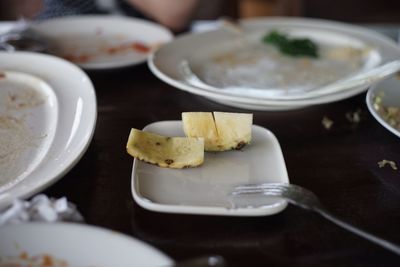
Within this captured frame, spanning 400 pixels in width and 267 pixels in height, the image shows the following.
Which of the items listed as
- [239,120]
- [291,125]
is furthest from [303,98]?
[239,120]

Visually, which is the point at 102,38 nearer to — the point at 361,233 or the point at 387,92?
the point at 387,92

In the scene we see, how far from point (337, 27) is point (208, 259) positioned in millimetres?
1026

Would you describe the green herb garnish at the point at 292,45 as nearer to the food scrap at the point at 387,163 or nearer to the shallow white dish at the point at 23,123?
the food scrap at the point at 387,163

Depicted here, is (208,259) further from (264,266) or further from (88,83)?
(88,83)

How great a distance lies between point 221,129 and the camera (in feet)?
2.47

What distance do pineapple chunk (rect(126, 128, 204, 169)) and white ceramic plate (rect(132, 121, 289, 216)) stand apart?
0.01 meters

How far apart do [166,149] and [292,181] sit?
21 centimetres

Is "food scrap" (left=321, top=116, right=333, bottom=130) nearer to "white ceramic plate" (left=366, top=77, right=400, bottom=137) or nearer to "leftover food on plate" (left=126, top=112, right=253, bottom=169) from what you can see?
"white ceramic plate" (left=366, top=77, right=400, bottom=137)

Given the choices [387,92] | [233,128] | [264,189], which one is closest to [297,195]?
[264,189]

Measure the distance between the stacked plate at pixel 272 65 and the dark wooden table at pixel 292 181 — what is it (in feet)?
0.17

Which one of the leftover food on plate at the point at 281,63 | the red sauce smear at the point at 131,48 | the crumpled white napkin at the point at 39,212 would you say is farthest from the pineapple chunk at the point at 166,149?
the red sauce smear at the point at 131,48

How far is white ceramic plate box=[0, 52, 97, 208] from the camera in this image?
2.19ft

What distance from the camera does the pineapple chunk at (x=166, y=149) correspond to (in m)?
0.71

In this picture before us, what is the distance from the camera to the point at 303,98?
88 cm
